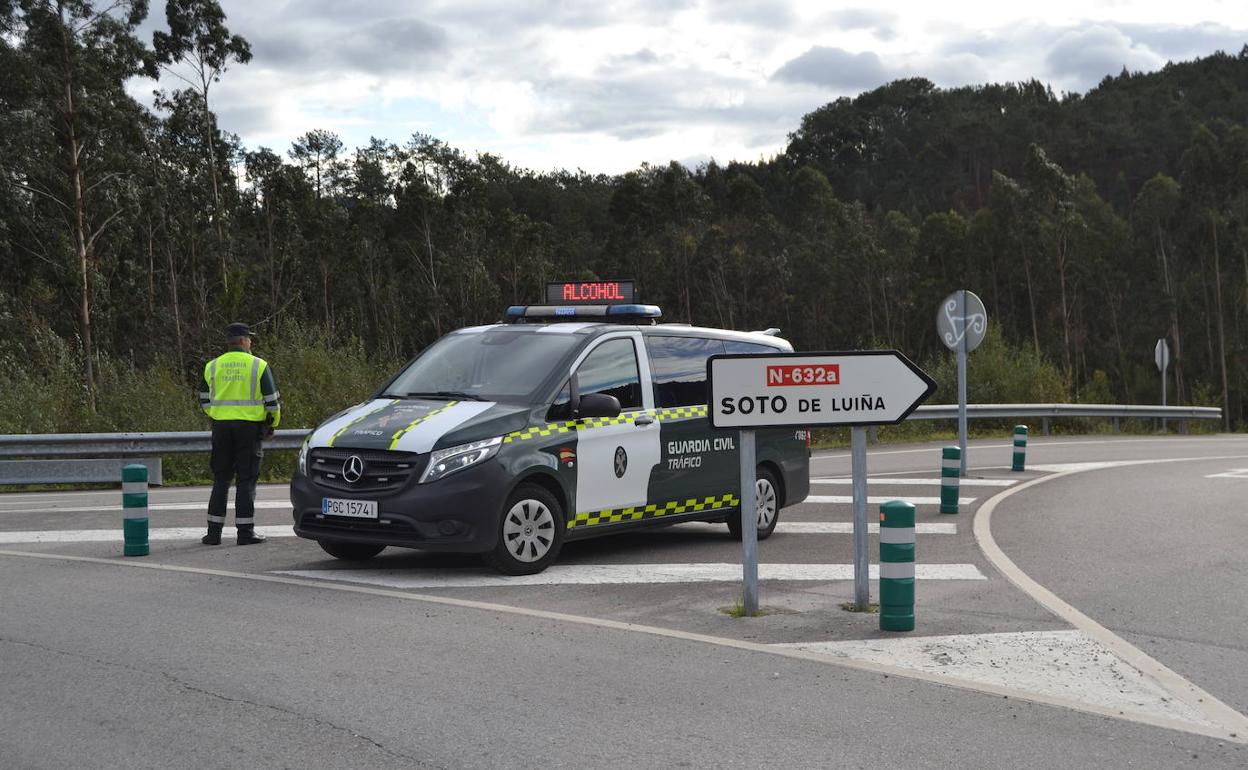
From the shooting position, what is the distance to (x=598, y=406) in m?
10.2

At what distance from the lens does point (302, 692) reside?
642cm

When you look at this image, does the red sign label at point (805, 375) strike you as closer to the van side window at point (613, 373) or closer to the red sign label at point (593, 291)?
Answer: the van side window at point (613, 373)

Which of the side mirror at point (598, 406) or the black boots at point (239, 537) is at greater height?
the side mirror at point (598, 406)

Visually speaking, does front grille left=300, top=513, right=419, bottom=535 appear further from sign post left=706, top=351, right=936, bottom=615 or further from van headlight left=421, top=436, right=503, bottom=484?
sign post left=706, top=351, right=936, bottom=615

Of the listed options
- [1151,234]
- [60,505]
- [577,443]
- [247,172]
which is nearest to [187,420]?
[60,505]

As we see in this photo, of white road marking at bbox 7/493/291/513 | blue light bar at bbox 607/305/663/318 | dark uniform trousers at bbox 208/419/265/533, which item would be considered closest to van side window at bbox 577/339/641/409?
blue light bar at bbox 607/305/663/318

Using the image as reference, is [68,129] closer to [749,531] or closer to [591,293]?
[591,293]

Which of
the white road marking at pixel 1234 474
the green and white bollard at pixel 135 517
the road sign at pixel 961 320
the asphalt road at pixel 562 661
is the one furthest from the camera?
the white road marking at pixel 1234 474

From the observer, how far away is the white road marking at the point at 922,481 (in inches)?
699

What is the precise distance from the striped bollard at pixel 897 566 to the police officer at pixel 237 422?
231 inches

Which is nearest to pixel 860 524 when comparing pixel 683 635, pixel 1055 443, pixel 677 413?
pixel 683 635

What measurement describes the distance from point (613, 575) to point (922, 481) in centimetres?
889

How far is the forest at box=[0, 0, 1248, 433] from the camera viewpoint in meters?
44.6

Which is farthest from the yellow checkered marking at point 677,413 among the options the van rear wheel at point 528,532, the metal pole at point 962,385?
the metal pole at point 962,385
